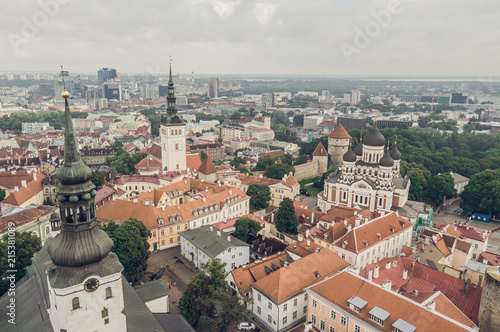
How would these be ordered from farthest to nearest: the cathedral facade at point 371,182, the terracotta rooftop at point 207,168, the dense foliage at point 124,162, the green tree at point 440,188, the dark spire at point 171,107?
the dense foliage at point 124,162 < the terracotta rooftop at point 207,168 < the green tree at point 440,188 < the dark spire at point 171,107 < the cathedral facade at point 371,182

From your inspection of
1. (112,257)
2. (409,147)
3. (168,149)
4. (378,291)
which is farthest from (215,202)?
(409,147)

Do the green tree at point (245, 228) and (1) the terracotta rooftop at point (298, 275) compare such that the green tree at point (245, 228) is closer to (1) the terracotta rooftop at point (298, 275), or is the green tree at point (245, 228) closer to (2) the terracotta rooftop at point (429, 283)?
(1) the terracotta rooftop at point (298, 275)

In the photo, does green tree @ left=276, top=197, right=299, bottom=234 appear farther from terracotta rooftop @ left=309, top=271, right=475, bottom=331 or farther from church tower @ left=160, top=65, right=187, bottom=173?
church tower @ left=160, top=65, right=187, bottom=173

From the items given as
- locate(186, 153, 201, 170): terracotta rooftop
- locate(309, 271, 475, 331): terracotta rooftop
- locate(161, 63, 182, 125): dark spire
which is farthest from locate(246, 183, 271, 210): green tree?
locate(309, 271, 475, 331): terracotta rooftop

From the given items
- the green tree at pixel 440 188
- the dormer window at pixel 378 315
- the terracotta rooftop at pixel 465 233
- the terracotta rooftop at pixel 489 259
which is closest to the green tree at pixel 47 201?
the dormer window at pixel 378 315

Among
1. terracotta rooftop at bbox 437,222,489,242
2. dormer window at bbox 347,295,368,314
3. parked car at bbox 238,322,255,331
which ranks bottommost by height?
parked car at bbox 238,322,255,331

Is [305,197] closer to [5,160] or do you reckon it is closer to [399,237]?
[399,237]
